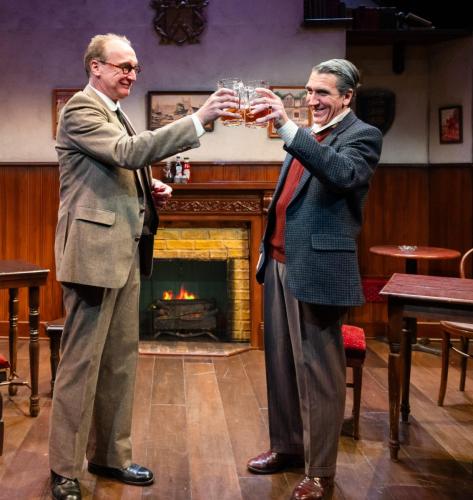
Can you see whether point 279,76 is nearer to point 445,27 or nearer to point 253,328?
point 445,27

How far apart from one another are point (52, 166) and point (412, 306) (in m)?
3.60

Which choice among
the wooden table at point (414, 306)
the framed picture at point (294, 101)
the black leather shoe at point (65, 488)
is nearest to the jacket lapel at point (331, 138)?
the wooden table at point (414, 306)

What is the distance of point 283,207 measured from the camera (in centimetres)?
264

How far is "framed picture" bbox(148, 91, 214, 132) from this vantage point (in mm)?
5387

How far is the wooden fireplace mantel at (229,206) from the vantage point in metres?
5.05

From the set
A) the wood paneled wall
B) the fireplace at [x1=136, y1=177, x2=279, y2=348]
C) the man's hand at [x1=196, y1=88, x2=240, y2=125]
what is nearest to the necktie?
the man's hand at [x1=196, y1=88, x2=240, y2=125]

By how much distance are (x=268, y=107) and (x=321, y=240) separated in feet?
1.75

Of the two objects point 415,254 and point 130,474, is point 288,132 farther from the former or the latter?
point 415,254

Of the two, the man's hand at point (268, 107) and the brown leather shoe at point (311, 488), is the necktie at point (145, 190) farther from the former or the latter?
the brown leather shoe at point (311, 488)

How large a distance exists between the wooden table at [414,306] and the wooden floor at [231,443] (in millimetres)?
245

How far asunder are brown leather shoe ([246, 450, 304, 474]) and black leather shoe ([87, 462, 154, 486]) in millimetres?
447

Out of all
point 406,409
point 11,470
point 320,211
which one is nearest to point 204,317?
point 406,409

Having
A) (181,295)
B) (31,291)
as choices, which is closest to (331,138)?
(31,291)

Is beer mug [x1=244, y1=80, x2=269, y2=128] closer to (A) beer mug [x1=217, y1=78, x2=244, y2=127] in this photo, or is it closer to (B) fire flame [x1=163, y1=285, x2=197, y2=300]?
(A) beer mug [x1=217, y1=78, x2=244, y2=127]
